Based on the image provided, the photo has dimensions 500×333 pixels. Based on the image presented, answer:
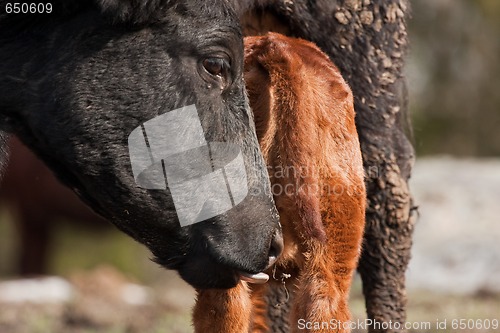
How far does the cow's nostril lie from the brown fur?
238mm

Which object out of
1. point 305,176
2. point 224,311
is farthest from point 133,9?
point 224,311

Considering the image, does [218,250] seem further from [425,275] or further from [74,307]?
[425,275]

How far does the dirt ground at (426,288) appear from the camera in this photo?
24.4 feet

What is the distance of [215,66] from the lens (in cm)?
386

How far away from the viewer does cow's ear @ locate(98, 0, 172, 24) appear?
3.63 m

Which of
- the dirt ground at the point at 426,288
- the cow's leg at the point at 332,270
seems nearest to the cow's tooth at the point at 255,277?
the cow's leg at the point at 332,270

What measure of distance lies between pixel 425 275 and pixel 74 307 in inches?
157

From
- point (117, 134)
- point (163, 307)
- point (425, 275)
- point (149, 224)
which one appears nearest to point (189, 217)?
point (149, 224)

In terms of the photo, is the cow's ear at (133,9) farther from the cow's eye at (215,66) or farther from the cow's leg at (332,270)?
the cow's leg at (332,270)

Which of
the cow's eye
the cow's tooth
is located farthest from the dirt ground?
the cow's eye

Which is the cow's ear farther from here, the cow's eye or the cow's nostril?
the cow's nostril

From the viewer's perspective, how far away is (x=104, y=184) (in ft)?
12.9

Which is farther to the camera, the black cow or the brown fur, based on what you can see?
the brown fur

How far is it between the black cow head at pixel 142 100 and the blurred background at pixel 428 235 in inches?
84.5
